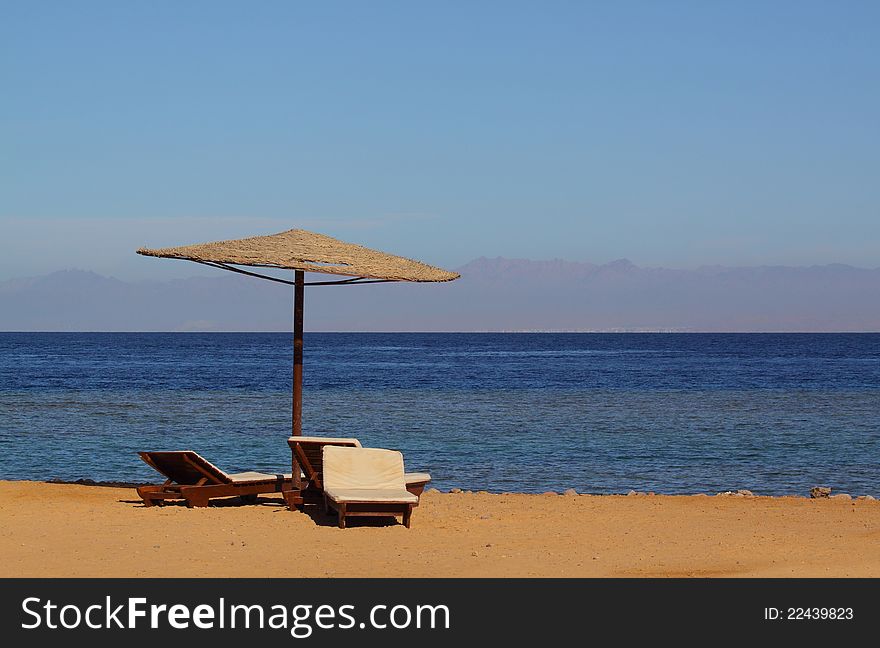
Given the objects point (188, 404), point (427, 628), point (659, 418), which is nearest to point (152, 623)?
point (427, 628)

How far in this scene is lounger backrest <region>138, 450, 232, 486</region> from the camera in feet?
39.7

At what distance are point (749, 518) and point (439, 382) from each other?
143 feet

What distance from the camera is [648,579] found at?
838 cm

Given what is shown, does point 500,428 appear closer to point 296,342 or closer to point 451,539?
point 296,342

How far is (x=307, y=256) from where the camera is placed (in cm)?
1209

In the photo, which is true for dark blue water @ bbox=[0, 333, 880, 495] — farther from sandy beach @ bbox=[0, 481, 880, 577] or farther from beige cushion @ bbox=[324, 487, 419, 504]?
beige cushion @ bbox=[324, 487, 419, 504]

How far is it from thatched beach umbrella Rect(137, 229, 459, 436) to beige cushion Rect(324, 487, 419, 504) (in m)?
1.12

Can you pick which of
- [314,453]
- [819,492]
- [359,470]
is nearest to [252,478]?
[314,453]

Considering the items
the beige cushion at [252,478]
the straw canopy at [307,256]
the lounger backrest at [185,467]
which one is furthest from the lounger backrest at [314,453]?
the straw canopy at [307,256]

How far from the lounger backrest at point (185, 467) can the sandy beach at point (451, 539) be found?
1.22 feet

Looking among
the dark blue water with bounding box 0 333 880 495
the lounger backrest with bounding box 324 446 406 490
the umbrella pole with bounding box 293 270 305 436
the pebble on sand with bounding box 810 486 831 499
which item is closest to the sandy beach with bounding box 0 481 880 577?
the lounger backrest with bounding box 324 446 406 490

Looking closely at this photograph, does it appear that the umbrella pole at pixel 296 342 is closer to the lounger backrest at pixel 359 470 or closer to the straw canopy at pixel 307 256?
the straw canopy at pixel 307 256

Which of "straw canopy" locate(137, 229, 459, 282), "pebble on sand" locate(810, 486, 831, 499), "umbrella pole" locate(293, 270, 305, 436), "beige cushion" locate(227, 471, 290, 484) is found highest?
"straw canopy" locate(137, 229, 459, 282)

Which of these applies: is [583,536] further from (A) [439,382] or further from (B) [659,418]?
(A) [439,382]
